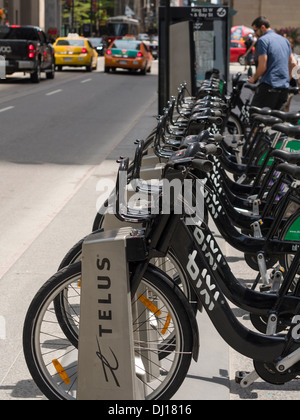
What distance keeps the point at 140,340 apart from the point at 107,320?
547 mm

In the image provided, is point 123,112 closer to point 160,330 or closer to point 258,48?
point 258,48

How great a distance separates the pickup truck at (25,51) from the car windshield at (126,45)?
Answer: 22.6 ft

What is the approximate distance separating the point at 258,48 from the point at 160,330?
8.02m

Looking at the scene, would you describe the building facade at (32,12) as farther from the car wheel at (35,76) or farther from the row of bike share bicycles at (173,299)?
the row of bike share bicycles at (173,299)

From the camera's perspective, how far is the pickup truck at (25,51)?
28.3 metres

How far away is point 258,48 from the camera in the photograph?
11617 mm

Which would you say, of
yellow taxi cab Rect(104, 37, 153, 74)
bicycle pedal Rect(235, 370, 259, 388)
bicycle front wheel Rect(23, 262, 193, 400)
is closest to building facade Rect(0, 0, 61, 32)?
yellow taxi cab Rect(104, 37, 153, 74)

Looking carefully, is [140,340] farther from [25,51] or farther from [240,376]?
[25,51]

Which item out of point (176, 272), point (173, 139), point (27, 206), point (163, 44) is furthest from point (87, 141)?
point (176, 272)

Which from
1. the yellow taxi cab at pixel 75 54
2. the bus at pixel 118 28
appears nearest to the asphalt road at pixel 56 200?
the yellow taxi cab at pixel 75 54

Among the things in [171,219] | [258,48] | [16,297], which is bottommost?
[16,297]

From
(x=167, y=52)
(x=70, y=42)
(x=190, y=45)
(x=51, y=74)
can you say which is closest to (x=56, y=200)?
(x=167, y=52)

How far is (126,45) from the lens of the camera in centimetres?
3841

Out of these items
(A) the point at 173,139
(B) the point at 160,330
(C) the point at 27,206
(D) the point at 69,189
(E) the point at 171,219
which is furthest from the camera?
(D) the point at 69,189
